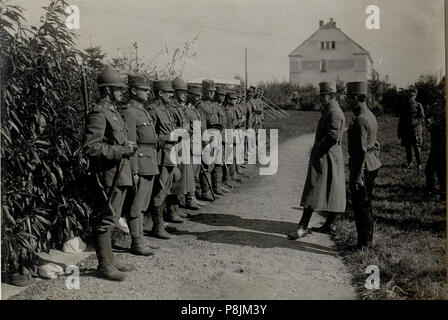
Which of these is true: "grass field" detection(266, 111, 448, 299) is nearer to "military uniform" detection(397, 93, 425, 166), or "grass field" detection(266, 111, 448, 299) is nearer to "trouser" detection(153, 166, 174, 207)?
"military uniform" detection(397, 93, 425, 166)

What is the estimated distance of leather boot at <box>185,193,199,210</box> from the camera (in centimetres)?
811

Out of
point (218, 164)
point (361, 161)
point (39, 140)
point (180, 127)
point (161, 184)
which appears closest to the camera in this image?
point (39, 140)

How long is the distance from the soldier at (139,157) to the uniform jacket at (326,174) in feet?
6.94

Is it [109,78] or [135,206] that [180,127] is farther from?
[109,78]

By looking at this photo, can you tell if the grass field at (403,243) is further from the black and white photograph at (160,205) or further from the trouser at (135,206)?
the trouser at (135,206)

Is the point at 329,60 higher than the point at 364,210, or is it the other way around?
the point at 329,60

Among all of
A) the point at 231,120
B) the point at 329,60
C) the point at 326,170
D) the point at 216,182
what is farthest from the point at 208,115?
the point at 329,60

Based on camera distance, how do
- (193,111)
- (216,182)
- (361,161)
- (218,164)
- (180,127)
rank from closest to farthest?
(361,161) → (180,127) → (193,111) → (218,164) → (216,182)

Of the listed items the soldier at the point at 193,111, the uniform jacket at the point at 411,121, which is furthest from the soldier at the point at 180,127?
the uniform jacket at the point at 411,121

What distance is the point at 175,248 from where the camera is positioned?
5867mm

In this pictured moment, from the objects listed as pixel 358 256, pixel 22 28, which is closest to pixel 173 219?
pixel 358 256

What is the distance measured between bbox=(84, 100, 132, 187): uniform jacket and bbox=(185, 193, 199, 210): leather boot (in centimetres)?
333

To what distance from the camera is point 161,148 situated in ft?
21.0

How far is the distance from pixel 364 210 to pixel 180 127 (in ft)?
9.93
